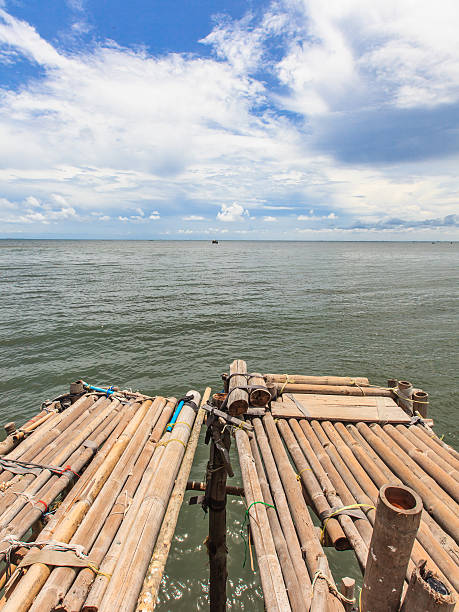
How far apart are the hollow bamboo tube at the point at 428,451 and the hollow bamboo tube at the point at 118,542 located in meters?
6.73

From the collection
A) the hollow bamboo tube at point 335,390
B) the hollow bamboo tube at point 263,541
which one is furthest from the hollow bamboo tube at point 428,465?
the hollow bamboo tube at point 263,541

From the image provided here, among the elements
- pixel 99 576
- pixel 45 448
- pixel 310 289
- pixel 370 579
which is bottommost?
pixel 310 289

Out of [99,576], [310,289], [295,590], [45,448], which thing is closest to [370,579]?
[295,590]

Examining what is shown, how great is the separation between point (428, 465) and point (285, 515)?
381cm

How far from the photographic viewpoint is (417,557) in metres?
5.24

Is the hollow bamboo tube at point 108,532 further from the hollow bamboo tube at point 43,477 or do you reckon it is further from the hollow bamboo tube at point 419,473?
the hollow bamboo tube at point 419,473

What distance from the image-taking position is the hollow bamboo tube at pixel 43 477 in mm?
6964

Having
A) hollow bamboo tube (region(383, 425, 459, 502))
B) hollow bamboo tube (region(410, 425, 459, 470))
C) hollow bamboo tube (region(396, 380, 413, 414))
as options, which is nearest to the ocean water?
hollow bamboo tube (region(383, 425, 459, 502))

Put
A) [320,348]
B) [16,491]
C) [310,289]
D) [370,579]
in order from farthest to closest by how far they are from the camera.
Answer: [310,289]
[320,348]
[16,491]
[370,579]

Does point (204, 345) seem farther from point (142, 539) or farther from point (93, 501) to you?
point (142, 539)

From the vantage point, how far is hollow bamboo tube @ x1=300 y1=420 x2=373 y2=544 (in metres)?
5.88

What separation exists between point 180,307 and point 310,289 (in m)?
22.5

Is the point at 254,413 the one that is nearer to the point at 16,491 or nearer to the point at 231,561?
the point at 231,561

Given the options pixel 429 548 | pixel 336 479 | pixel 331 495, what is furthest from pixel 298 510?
pixel 429 548
